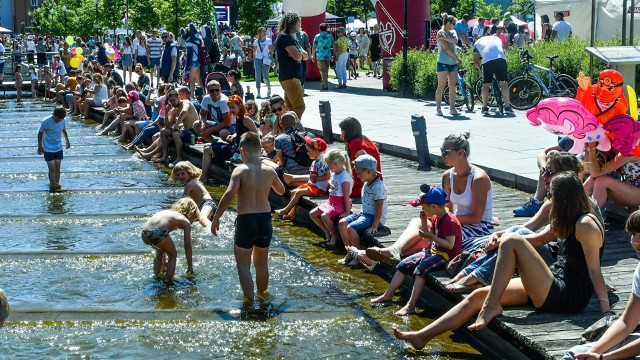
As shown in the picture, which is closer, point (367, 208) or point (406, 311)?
point (406, 311)

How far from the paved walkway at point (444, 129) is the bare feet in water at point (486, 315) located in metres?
5.02

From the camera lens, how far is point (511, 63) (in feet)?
71.6

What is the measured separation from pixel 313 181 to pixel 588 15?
21.4 m

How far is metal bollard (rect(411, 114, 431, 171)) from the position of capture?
14094 mm

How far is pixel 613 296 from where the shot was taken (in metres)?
7.60

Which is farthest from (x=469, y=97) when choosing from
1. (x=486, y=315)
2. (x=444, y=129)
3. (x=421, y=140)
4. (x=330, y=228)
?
(x=486, y=315)

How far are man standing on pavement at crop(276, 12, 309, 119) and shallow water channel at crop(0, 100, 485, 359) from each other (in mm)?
3219

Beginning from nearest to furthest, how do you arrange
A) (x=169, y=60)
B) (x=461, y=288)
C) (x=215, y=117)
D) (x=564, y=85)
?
1. (x=461, y=288)
2. (x=215, y=117)
3. (x=564, y=85)
4. (x=169, y=60)

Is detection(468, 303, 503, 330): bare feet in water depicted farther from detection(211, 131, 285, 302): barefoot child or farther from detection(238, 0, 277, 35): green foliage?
detection(238, 0, 277, 35): green foliage

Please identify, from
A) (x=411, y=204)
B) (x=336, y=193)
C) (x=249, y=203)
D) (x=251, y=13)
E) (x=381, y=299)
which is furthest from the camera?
(x=251, y=13)

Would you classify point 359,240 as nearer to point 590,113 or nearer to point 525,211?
point 525,211

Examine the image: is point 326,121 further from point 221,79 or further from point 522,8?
point 522,8

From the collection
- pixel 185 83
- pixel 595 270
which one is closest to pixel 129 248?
pixel 595 270

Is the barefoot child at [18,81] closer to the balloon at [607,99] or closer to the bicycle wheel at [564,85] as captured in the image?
the bicycle wheel at [564,85]
